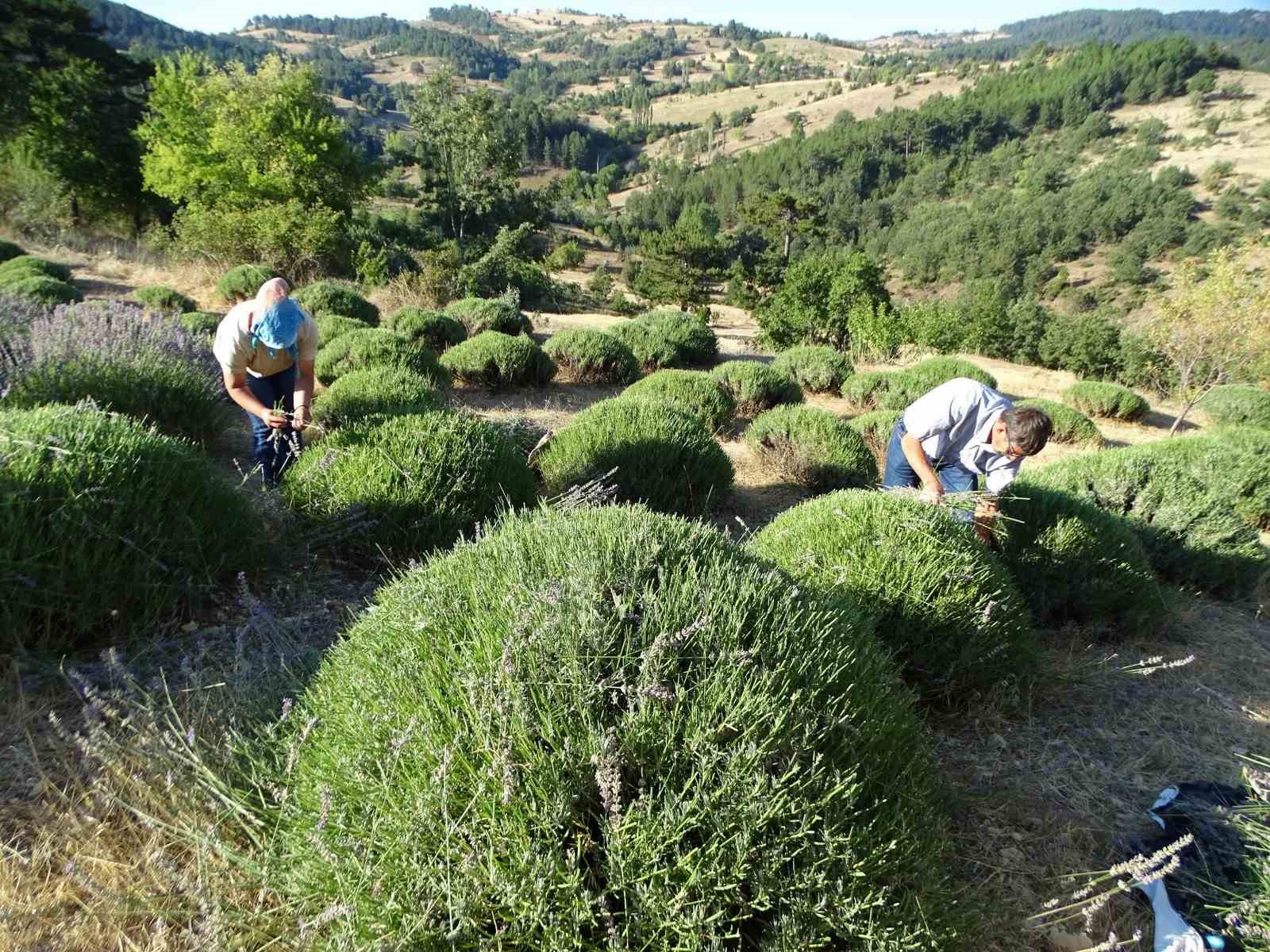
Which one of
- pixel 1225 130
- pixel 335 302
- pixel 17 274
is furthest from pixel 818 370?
pixel 1225 130

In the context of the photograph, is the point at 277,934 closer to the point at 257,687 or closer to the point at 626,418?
the point at 257,687

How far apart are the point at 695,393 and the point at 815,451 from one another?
1927 mm

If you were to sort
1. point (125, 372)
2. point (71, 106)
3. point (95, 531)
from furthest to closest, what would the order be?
point (71, 106), point (125, 372), point (95, 531)

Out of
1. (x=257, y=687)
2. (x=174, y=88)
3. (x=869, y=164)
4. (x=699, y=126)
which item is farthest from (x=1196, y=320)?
(x=699, y=126)

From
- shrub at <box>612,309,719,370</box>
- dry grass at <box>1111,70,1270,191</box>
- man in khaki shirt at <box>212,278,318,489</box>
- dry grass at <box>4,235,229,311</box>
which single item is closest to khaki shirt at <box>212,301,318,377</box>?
man in khaki shirt at <box>212,278,318,489</box>

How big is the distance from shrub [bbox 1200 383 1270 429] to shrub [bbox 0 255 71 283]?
21551mm

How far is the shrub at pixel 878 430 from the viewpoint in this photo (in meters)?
7.83

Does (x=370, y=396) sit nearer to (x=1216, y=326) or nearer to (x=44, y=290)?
(x=44, y=290)

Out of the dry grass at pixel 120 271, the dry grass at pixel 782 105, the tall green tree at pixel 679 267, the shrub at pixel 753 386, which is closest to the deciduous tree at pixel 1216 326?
the shrub at pixel 753 386

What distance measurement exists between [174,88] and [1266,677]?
3189 centimetres

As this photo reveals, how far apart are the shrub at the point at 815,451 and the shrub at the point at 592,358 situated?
12.9 ft

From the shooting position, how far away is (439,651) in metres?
1.64

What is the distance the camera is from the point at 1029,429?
3564 millimetres

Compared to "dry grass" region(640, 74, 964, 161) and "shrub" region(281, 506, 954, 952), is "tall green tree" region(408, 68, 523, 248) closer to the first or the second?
"shrub" region(281, 506, 954, 952)
